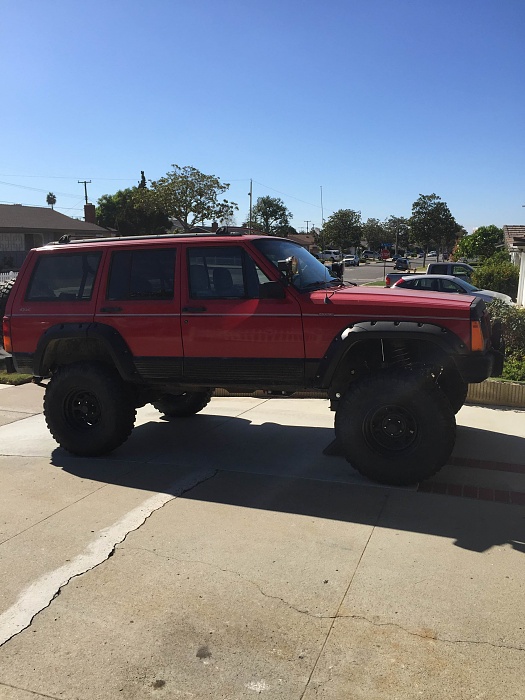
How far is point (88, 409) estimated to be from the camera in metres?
5.89

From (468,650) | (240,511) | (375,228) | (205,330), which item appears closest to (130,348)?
(205,330)

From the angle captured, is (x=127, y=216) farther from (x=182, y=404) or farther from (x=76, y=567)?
(x=76, y=567)

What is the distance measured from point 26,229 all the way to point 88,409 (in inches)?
1327

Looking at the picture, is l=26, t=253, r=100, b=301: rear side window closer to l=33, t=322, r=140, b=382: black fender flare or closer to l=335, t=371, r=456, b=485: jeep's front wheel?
l=33, t=322, r=140, b=382: black fender flare

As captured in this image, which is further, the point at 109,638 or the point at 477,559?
the point at 477,559

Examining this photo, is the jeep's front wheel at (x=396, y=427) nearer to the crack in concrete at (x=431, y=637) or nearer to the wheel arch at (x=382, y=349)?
the wheel arch at (x=382, y=349)

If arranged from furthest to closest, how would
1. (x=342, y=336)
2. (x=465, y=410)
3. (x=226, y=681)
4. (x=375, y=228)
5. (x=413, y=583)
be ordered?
1. (x=375, y=228)
2. (x=465, y=410)
3. (x=342, y=336)
4. (x=413, y=583)
5. (x=226, y=681)

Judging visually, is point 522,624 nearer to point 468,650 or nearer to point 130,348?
point 468,650

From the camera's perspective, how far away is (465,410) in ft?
23.8

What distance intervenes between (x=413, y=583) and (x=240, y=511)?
4.86 ft

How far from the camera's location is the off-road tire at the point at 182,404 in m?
7.11

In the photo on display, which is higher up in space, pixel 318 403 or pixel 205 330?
pixel 205 330

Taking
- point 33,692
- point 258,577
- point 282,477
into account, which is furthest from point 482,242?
point 33,692

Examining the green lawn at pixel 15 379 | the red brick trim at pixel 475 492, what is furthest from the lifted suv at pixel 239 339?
the green lawn at pixel 15 379
